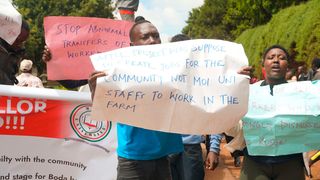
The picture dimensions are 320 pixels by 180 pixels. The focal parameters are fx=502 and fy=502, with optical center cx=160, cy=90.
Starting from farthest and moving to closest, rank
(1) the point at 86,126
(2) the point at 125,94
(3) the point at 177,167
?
(3) the point at 177,167 → (1) the point at 86,126 → (2) the point at 125,94

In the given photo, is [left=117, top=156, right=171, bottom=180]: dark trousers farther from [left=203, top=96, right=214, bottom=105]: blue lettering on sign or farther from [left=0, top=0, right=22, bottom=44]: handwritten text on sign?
[left=0, top=0, right=22, bottom=44]: handwritten text on sign

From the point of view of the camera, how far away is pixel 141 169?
3.03m

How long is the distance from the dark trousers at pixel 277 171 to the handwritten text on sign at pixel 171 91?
0.79 meters

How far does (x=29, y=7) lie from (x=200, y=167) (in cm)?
4013

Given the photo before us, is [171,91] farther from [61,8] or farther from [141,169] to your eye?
[61,8]

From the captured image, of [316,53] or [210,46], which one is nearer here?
[210,46]

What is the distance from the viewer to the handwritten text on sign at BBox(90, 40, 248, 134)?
106 inches

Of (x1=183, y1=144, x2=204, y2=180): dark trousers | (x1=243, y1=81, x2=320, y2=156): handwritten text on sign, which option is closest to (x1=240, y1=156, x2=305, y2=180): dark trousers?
(x1=243, y1=81, x2=320, y2=156): handwritten text on sign

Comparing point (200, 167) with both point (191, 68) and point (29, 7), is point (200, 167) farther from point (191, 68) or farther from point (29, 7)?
point (29, 7)

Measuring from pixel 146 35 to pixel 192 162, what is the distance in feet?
6.82

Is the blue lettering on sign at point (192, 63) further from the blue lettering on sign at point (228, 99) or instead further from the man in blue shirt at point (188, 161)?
the man in blue shirt at point (188, 161)

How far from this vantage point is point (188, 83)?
2.75m

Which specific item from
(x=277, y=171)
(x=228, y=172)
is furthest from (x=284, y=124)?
(x=228, y=172)

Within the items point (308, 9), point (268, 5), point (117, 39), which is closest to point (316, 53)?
point (308, 9)
